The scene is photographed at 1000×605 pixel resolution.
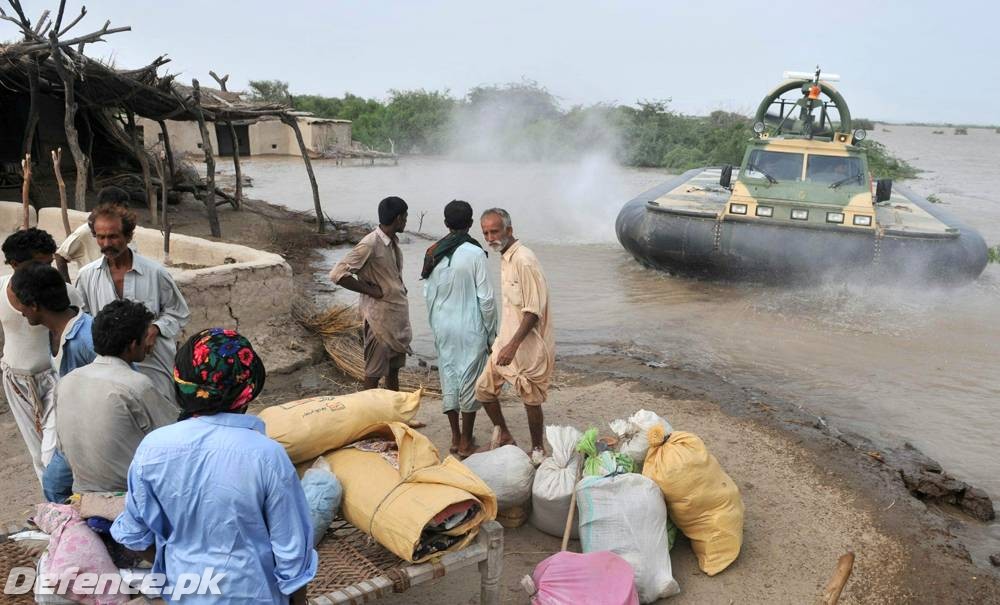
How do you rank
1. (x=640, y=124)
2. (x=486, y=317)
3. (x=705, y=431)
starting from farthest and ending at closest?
(x=640, y=124) < (x=705, y=431) < (x=486, y=317)

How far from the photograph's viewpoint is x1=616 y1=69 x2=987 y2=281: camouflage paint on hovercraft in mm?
8867

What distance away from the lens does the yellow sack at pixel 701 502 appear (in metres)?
3.39

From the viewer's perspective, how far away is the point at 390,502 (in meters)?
2.79

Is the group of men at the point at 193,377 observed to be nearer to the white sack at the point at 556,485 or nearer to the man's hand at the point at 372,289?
the man's hand at the point at 372,289

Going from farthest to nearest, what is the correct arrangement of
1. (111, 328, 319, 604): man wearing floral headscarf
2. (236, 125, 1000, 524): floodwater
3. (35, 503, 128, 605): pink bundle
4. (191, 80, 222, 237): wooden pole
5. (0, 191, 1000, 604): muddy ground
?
(191, 80, 222, 237): wooden pole
(236, 125, 1000, 524): floodwater
(0, 191, 1000, 604): muddy ground
(35, 503, 128, 605): pink bundle
(111, 328, 319, 604): man wearing floral headscarf

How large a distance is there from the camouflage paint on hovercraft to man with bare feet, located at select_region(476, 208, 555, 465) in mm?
6075

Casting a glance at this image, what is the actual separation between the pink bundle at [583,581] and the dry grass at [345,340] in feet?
9.32

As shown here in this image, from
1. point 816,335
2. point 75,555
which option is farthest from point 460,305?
point 816,335

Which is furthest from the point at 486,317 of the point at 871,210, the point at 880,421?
the point at 871,210

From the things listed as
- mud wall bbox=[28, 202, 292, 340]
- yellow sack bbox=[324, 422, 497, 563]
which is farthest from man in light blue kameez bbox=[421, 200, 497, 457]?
mud wall bbox=[28, 202, 292, 340]

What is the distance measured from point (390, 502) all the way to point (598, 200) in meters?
15.7

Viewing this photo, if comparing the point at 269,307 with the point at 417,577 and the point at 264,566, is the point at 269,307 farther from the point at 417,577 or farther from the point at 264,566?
the point at 264,566

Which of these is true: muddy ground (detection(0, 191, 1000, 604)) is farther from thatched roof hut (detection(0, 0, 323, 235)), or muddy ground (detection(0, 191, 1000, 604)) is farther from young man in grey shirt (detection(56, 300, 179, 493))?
thatched roof hut (detection(0, 0, 323, 235))

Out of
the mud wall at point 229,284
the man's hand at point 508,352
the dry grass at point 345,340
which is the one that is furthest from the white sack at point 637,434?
the mud wall at point 229,284
